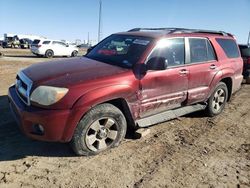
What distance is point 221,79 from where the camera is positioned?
6.20 m

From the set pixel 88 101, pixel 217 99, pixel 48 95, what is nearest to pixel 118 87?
pixel 88 101

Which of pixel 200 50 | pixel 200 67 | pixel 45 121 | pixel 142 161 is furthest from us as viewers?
pixel 200 50

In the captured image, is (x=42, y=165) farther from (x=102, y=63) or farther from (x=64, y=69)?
(x=102, y=63)

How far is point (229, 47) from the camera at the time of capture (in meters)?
6.56

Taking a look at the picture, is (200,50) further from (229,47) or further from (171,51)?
(229,47)

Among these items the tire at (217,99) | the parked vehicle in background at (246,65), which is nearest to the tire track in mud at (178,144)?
the tire at (217,99)

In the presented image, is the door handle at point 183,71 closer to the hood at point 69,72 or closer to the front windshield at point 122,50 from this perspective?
the front windshield at point 122,50

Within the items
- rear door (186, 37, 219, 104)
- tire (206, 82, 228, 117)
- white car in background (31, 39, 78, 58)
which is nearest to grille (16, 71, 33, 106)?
rear door (186, 37, 219, 104)

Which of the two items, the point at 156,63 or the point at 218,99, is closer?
the point at 156,63

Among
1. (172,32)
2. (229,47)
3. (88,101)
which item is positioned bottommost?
(88,101)

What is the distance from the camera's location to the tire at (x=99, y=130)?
3963mm

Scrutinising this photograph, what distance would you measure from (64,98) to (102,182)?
3.83 ft

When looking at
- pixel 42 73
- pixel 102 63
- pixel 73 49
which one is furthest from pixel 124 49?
pixel 73 49

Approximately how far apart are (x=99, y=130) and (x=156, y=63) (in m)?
1.37
